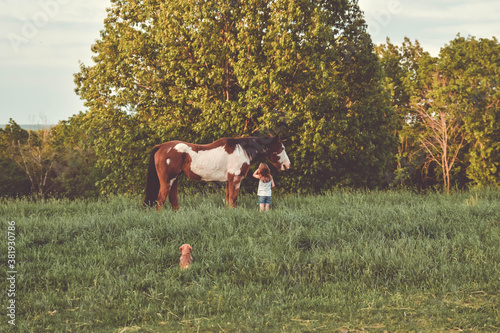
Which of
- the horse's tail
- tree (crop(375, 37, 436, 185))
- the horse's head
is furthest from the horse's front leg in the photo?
tree (crop(375, 37, 436, 185))

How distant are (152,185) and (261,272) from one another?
18.4 feet

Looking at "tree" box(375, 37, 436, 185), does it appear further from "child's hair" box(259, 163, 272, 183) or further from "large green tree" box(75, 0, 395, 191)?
"child's hair" box(259, 163, 272, 183)

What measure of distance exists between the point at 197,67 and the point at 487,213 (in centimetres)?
1220

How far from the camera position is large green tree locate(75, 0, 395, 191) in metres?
17.9

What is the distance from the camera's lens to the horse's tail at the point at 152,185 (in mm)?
12125

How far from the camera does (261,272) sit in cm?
750

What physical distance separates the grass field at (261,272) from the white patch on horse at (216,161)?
1063mm

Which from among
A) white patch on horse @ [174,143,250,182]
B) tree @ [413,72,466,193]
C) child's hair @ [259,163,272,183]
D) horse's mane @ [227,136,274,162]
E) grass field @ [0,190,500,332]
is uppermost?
tree @ [413,72,466,193]

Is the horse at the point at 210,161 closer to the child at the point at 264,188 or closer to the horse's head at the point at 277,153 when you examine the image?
the horse's head at the point at 277,153

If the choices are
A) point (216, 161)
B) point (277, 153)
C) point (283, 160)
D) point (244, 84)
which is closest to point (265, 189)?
point (283, 160)

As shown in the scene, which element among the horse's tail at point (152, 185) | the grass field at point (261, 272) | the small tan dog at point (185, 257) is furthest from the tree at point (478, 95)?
the small tan dog at point (185, 257)

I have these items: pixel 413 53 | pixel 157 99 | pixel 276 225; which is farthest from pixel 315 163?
pixel 413 53

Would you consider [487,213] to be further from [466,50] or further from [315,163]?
[466,50]

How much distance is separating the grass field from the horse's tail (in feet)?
2.08
